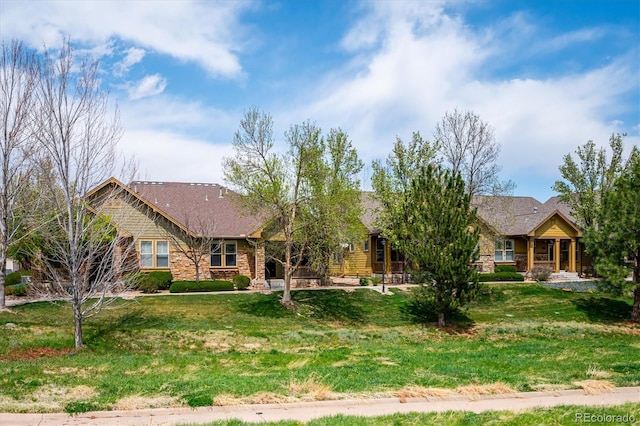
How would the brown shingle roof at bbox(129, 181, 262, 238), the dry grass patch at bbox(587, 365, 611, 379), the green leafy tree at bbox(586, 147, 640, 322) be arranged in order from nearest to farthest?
1. the dry grass patch at bbox(587, 365, 611, 379)
2. the green leafy tree at bbox(586, 147, 640, 322)
3. the brown shingle roof at bbox(129, 181, 262, 238)

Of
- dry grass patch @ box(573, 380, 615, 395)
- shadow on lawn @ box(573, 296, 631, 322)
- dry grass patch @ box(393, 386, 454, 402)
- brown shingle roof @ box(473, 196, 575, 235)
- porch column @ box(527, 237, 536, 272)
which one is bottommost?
shadow on lawn @ box(573, 296, 631, 322)

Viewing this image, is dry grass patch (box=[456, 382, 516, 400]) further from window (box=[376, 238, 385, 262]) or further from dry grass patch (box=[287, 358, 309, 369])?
window (box=[376, 238, 385, 262])

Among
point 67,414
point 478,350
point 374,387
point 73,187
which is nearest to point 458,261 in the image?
point 478,350

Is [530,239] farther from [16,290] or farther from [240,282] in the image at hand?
[16,290]

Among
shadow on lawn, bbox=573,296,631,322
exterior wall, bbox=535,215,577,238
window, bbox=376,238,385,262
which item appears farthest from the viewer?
exterior wall, bbox=535,215,577,238

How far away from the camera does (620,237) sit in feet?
77.7

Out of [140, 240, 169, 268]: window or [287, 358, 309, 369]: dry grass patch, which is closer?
[287, 358, 309, 369]: dry grass patch

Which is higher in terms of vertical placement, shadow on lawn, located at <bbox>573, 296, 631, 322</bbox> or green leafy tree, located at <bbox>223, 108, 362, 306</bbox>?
green leafy tree, located at <bbox>223, 108, 362, 306</bbox>

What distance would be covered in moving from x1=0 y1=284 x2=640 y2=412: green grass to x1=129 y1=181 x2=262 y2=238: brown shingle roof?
5247 mm

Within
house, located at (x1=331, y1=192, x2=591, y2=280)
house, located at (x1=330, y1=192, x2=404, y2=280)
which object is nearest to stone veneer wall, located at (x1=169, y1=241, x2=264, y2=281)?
house, located at (x1=331, y1=192, x2=591, y2=280)

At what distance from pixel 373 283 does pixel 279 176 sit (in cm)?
1074

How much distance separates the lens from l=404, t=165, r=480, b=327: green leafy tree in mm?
21906

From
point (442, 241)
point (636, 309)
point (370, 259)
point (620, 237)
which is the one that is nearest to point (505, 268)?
point (370, 259)

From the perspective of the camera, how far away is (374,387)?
31.3 feet
